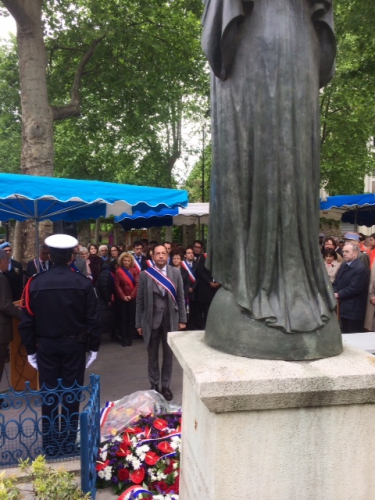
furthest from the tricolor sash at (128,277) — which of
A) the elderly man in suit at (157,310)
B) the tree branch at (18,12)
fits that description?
the tree branch at (18,12)

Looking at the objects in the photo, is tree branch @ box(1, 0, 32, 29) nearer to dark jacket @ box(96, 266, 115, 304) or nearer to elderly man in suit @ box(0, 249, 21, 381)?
dark jacket @ box(96, 266, 115, 304)

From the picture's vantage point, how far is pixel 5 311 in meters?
Result: 5.82

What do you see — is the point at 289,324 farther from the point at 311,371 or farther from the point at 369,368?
the point at 369,368

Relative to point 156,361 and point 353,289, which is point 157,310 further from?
point 353,289

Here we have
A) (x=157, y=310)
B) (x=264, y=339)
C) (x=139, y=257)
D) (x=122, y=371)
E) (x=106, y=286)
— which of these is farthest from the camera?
(x=139, y=257)

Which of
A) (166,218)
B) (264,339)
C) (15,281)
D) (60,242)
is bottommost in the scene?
(15,281)

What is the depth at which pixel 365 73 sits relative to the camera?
43.7 ft

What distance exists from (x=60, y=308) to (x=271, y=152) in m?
2.76

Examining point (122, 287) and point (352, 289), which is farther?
point (122, 287)

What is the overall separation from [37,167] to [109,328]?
4.19 meters

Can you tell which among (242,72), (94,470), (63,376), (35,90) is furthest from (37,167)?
(242,72)

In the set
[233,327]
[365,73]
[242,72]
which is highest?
[365,73]

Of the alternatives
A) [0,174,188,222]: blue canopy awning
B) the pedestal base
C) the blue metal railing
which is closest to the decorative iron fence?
the blue metal railing

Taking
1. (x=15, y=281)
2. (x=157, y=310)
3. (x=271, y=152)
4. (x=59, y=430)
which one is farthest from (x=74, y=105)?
Result: (x=271, y=152)
